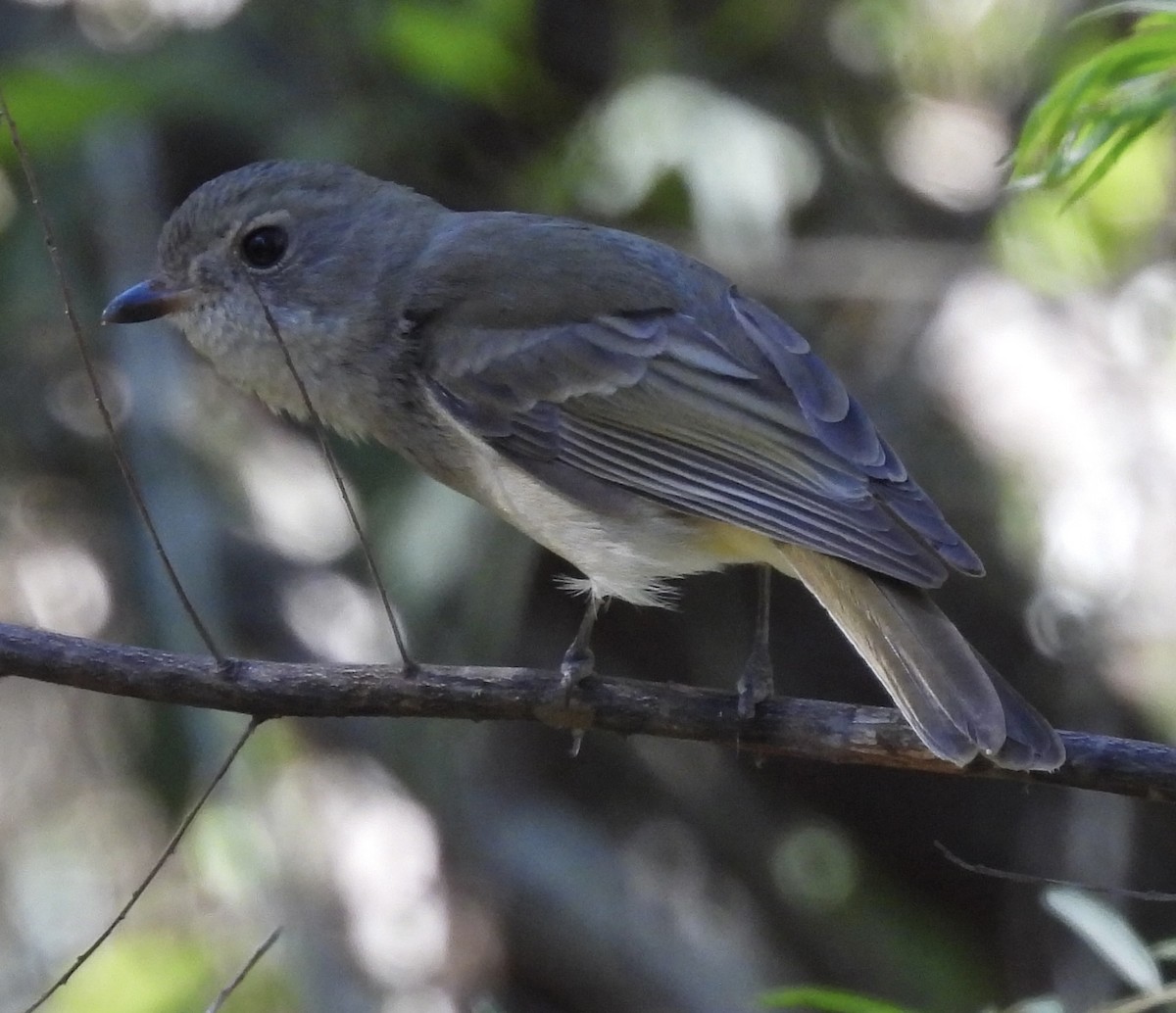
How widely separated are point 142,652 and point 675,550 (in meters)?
1.24

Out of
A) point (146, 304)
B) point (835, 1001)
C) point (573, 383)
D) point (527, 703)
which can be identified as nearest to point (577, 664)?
point (527, 703)

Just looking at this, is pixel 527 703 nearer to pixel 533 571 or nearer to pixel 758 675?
pixel 758 675

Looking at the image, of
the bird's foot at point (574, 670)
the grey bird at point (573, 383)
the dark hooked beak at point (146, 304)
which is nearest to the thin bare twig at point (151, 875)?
the bird's foot at point (574, 670)

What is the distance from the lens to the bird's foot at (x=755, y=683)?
309cm

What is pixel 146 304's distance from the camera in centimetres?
404

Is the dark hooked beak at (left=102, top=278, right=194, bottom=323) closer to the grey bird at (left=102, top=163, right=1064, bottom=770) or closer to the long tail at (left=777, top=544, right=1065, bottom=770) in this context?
the grey bird at (left=102, top=163, right=1064, bottom=770)

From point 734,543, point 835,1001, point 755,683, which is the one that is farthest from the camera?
point 734,543

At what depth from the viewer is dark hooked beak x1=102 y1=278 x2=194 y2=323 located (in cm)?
402

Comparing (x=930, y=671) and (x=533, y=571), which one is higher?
(x=533, y=571)

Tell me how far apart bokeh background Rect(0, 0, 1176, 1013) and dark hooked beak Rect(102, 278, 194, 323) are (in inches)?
44.7

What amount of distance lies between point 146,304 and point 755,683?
1.79 m

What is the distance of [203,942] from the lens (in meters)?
5.30

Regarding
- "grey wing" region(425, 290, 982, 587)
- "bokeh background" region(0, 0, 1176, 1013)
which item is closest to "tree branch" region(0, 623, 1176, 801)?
"grey wing" region(425, 290, 982, 587)

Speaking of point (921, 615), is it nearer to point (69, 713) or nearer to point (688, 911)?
point (688, 911)
